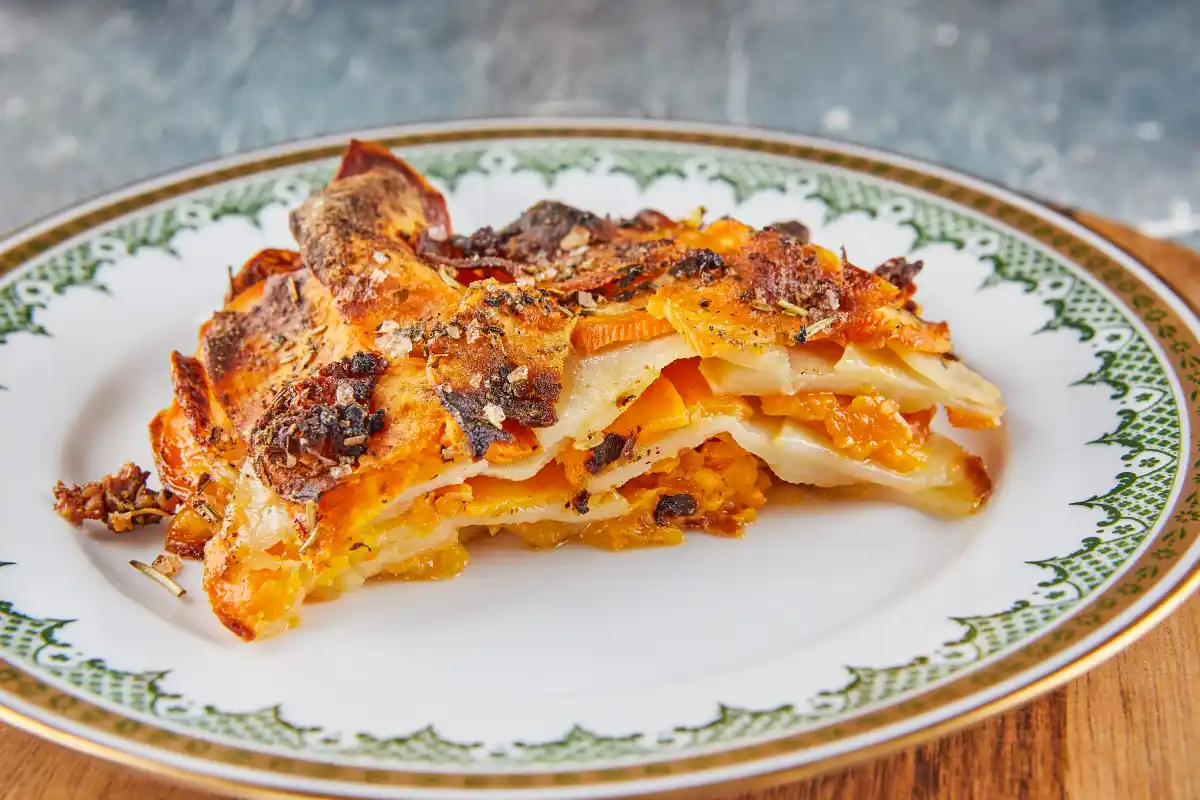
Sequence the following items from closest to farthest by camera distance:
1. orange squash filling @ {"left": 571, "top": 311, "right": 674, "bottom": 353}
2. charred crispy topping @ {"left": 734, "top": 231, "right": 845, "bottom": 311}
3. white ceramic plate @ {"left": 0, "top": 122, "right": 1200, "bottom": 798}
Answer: white ceramic plate @ {"left": 0, "top": 122, "right": 1200, "bottom": 798}, orange squash filling @ {"left": 571, "top": 311, "right": 674, "bottom": 353}, charred crispy topping @ {"left": 734, "top": 231, "right": 845, "bottom": 311}

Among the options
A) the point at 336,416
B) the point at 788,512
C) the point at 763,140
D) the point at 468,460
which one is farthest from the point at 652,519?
the point at 763,140

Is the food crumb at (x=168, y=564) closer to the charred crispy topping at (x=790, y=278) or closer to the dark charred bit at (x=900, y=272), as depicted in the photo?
the charred crispy topping at (x=790, y=278)

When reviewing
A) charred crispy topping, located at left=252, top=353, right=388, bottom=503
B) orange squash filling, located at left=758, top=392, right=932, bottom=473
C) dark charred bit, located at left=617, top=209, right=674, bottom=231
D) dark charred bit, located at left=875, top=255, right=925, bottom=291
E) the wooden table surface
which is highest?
dark charred bit, located at left=617, top=209, right=674, bottom=231

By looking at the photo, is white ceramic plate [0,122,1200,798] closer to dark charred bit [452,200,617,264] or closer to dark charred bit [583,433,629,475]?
dark charred bit [583,433,629,475]

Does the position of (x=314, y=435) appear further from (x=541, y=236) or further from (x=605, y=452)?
(x=541, y=236)

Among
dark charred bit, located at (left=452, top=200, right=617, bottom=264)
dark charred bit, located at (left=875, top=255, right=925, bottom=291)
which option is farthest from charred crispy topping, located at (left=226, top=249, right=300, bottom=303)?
dark charred bit, located at (left=875, top=255, right=925, bottom=291)

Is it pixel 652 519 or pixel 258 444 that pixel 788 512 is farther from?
pixel 258 444

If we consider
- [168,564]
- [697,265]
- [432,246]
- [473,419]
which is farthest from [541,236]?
[168,564]
